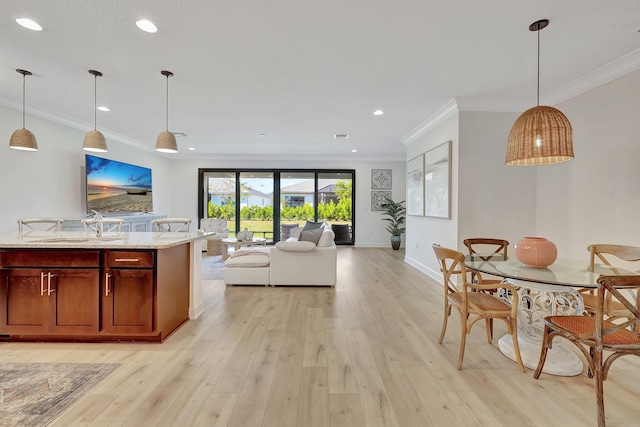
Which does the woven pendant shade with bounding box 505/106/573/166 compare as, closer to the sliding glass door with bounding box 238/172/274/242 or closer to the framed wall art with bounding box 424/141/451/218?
the framed wall art with bounding box 424/141/451/218

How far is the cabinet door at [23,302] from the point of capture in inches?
100

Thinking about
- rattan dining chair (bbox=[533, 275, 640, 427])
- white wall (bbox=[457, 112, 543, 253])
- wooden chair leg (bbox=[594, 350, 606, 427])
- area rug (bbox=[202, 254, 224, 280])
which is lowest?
area rug (bbox=[202, 254, 224, 280])

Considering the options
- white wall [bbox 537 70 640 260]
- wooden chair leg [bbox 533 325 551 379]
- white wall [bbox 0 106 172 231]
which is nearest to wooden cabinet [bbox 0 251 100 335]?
white wall [bbox 0 106 172 231]

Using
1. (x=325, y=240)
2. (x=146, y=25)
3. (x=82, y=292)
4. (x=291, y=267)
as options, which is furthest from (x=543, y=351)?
(x=146, y=25)

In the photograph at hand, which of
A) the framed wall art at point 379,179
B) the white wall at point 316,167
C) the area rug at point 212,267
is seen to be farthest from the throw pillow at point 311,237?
the framed wall art at point 379,179

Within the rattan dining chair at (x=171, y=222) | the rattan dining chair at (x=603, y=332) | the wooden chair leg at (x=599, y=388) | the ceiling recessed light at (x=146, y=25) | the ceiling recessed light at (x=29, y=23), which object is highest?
the ceiling recessed light at (x=29, y=23)

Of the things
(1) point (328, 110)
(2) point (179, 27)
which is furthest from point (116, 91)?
(1) point (328, 110)

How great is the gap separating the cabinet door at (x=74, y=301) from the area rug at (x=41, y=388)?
38 centimetres

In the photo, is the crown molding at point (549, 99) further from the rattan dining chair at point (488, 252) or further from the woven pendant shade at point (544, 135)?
the rattan dining chair at point (488, 252)

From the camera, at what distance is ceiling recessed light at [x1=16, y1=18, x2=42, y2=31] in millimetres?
2347

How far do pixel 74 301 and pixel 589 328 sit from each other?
400 cm

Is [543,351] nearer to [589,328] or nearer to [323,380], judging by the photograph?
[589,328]

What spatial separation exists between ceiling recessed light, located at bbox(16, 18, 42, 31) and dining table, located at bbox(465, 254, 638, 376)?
163 inches

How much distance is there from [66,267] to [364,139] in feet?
18.1
